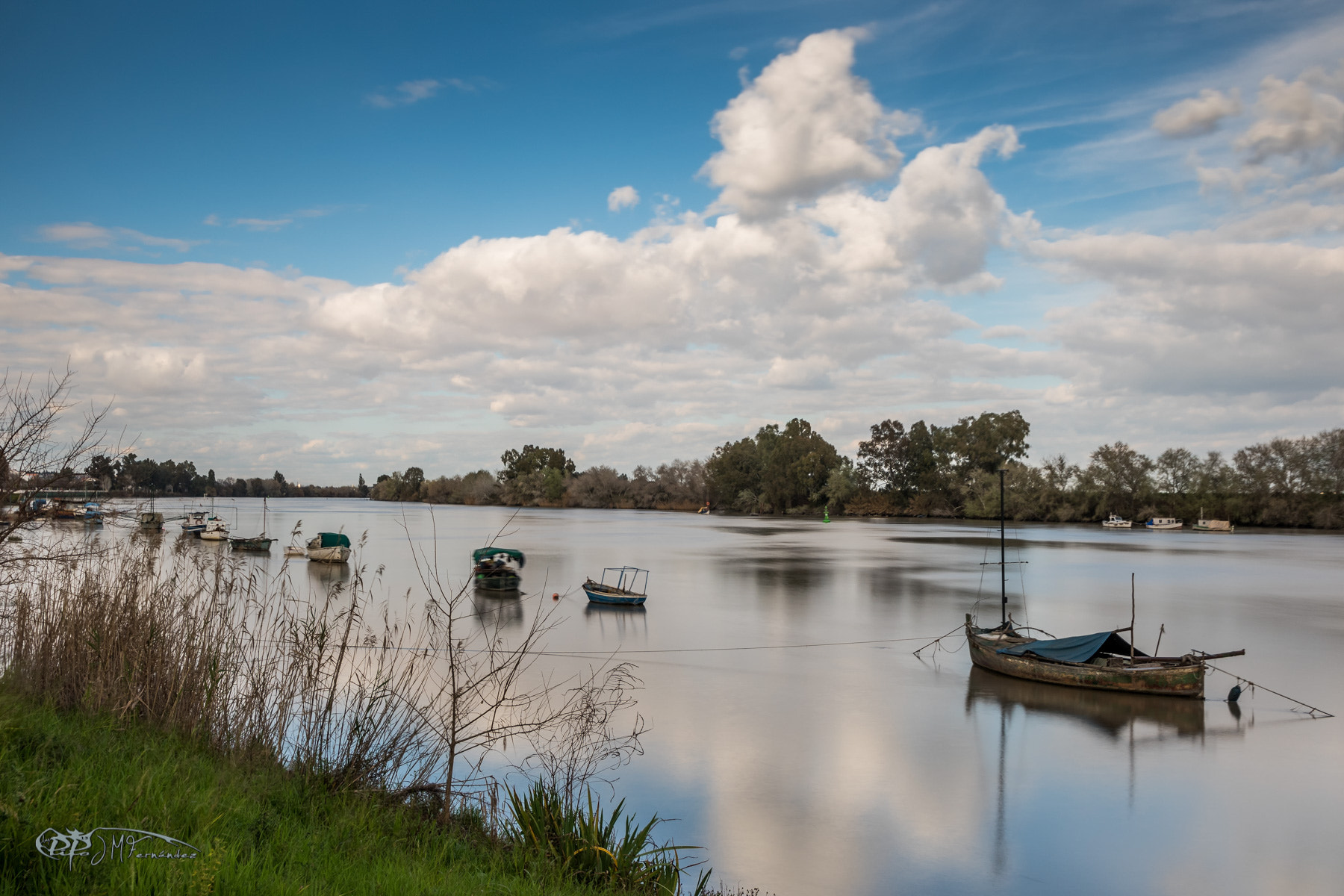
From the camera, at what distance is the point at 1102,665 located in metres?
17.7

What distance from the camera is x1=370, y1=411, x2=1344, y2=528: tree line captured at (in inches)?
3622

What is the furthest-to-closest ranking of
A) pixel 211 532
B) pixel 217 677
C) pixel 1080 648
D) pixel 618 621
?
pixel 211 532
pixel 618 621
pixel 1080 648
pixel 217 677

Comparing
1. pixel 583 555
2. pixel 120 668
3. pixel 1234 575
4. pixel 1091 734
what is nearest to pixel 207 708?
pixel 120 668

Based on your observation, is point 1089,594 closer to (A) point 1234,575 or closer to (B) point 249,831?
(A) point 1234,575

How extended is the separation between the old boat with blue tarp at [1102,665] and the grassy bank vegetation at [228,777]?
11913mm

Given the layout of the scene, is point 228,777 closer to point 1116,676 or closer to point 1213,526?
point 1116,676

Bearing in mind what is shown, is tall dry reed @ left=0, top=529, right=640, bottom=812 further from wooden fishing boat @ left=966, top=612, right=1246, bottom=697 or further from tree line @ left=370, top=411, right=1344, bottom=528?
tree line @ left=370, top=411, right=1344, bottom=528

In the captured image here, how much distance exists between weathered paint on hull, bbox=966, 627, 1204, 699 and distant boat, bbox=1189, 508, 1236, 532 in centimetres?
8800

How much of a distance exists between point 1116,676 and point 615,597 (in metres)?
15.9

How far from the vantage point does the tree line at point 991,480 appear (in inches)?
3622

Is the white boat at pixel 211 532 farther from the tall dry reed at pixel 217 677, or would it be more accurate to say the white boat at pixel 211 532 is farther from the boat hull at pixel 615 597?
the tall dry reed at pixel 217 677

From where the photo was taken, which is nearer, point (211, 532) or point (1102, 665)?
point (1102, 665)

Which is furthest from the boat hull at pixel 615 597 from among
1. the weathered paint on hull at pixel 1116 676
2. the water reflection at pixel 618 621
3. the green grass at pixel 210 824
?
the green grass at pixel 210 824

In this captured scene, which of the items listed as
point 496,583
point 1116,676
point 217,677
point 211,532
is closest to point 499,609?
point 496,583
